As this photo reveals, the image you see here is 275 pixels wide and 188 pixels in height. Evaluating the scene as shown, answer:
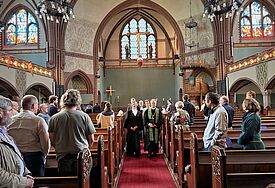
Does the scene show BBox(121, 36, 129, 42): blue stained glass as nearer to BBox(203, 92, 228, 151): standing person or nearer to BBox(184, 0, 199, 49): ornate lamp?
BBox(184, 0, 199, 49): ornate lamp

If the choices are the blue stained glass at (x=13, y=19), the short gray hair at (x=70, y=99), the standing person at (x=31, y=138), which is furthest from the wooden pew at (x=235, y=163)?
the blue stained glass at (x=13, y=19)

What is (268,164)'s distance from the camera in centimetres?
344

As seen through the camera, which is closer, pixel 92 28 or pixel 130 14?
pixel 92 28

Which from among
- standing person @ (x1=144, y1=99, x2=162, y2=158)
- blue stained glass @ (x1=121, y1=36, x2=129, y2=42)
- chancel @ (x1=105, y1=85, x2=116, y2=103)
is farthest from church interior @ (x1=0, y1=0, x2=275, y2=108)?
standing person @ (x1=144, y1=99, x2=162, y2=158)

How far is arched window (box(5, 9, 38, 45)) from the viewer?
20016 millimetres

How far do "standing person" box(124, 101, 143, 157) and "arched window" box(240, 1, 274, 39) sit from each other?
523 inches

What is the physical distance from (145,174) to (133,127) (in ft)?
7.89

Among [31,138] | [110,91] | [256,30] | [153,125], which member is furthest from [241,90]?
[31,138]

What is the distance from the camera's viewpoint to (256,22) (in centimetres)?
1988

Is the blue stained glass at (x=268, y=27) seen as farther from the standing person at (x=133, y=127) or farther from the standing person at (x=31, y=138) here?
the standing person at (x=31, y=138)

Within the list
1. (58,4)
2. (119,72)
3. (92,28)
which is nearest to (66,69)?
(92,28)

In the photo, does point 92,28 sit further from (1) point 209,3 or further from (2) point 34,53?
(1) point 209,3

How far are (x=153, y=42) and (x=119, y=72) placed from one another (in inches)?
149

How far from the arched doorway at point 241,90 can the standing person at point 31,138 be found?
14640mm
